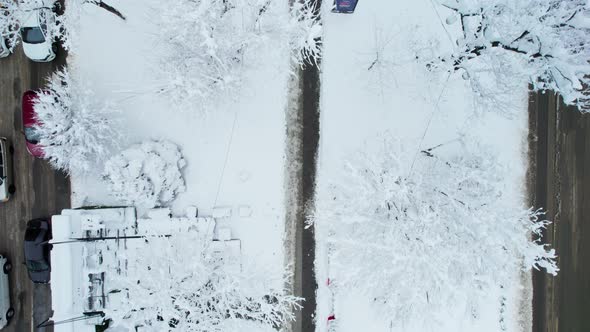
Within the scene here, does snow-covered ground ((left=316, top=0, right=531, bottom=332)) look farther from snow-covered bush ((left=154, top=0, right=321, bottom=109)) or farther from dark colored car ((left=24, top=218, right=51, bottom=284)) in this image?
dark colored car ((left=24, top=218, right=51, bottom=284))

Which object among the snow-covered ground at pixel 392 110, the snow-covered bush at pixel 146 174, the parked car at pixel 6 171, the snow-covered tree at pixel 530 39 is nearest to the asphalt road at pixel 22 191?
the parked car at pixel 6 171

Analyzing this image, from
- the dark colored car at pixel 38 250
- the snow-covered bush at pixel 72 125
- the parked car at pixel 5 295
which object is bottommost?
the parked car at pixel 5 295

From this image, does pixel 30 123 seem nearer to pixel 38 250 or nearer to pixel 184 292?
pixel 38 250

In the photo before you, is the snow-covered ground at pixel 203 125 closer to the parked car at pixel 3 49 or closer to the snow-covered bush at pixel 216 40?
the snow-covered bush at pixel 216 40

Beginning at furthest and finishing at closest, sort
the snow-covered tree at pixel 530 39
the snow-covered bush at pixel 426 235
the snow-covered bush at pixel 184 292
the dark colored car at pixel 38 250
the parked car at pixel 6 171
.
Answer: the parked car at pixel 6 171 < the dark colored car at pixel 38 250 < the snow-covered bush at pixel 184 292 < the snow-covered bush at pixel 426 235 < the snow-covered tree at pixel 530 39

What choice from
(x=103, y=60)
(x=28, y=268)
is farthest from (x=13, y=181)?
(x=103, y=60)

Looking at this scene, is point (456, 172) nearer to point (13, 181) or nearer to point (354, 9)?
point (354, 9)
